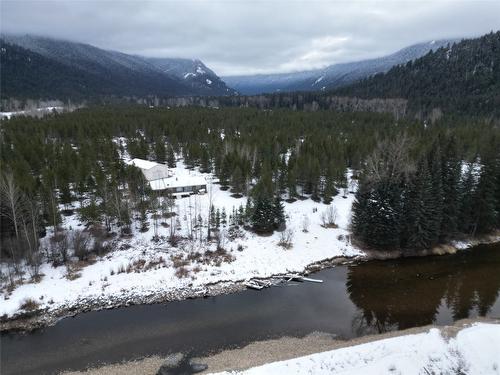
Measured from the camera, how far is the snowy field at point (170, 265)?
34562mm

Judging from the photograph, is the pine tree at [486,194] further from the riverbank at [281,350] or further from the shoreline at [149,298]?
the riverbank at [281,350]

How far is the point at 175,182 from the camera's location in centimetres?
5997

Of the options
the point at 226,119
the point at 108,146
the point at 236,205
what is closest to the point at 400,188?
the point at 236,205

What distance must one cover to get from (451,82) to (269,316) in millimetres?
172520

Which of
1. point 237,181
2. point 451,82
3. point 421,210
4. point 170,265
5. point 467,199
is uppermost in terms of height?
point 451,82

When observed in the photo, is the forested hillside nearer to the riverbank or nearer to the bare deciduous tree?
the bare deciduous tree

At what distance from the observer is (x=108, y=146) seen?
232ft

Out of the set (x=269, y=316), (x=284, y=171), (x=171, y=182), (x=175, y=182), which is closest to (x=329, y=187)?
(x=284, y=171)

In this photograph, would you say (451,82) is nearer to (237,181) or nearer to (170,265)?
(237,181)

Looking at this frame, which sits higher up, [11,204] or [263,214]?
[11,204]

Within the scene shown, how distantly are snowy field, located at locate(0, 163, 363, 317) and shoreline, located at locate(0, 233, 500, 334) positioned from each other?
268 mm

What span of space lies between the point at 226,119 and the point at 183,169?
50.4 m

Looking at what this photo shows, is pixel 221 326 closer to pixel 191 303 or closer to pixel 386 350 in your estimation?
pixel 191 303

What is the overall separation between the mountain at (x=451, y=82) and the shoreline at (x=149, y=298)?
115m
